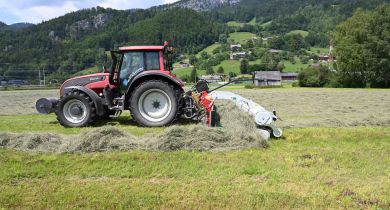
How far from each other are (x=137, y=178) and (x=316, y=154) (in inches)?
128

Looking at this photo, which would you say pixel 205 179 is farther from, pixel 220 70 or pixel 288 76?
pixel 220 70

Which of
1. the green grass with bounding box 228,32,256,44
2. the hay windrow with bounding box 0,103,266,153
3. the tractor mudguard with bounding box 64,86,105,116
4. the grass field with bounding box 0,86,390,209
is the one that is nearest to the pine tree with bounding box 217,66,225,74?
the green grass with bounding box 228,32,256,44

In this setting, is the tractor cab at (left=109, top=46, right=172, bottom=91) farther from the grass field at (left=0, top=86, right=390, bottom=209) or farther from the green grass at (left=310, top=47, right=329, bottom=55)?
the green grass at (left=310, top=47, right=329, bottom=55)

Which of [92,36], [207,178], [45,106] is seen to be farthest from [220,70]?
[207,178]

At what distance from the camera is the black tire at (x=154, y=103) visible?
35.3 feet

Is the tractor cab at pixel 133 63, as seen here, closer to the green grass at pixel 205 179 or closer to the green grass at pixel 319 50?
the green grass at pixel 205 179

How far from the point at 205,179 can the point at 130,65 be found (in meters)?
6.00

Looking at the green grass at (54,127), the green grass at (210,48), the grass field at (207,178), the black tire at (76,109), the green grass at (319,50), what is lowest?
the grass field at (207,178)

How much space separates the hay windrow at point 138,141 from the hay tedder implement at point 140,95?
2.25 meters

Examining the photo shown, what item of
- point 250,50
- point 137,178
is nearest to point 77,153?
point 137,178

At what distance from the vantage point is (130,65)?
11336mm

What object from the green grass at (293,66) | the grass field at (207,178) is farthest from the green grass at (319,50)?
the grass field at (207,178)

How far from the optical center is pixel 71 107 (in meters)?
11.4

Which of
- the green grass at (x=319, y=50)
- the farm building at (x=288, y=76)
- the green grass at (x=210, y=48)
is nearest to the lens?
the farm building at (x=288, y=76)
